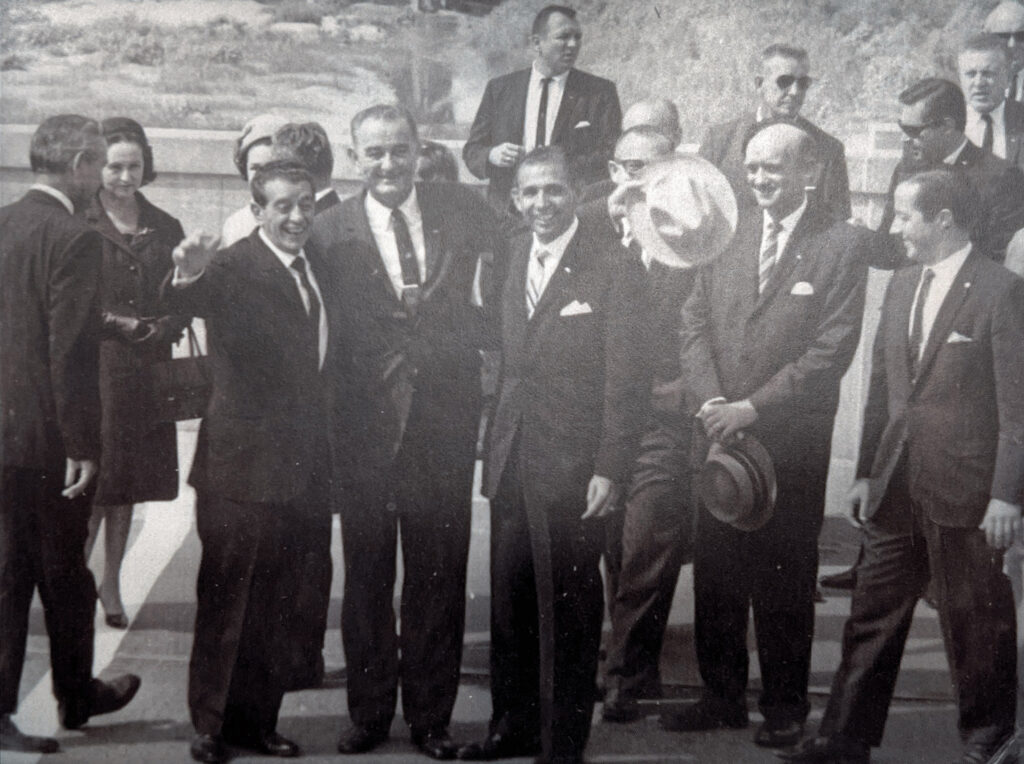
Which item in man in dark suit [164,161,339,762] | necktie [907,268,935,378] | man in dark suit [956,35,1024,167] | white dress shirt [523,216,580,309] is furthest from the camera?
man in dark suit [956,35,1024,167]

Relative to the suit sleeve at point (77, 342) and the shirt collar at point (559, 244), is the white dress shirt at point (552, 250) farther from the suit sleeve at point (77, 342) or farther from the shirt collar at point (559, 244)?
the suit sleeve at point (77, 342)

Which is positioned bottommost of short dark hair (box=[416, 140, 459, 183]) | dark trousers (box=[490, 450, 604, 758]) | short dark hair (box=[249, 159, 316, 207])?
dark trousers (box=[490, 450, 604, 758])

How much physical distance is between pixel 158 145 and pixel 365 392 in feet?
4.11

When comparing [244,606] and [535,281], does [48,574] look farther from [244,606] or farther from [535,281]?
[535,281]

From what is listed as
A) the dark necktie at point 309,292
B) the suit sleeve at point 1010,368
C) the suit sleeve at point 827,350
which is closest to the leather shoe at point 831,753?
the suit sleeve at point 1010,368

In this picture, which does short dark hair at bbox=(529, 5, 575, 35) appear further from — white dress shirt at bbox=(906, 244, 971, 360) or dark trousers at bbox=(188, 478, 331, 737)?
dark trousers at bbox=(188, 478, 331, 737)

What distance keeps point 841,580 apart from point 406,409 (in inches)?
75.2

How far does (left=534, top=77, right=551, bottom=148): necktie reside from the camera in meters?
4.97

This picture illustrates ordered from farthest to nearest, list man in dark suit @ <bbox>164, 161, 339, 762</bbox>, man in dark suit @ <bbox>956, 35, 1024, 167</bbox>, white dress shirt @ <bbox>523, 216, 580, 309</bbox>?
man in dark suit @ <bbox>956, 35, 1024, 167</bbox> < white dress shirt @ <bbox>523, 216, 580, 309</bbox> < man in dark suit @ <bbox>164, 161, 339, 762</bbox>

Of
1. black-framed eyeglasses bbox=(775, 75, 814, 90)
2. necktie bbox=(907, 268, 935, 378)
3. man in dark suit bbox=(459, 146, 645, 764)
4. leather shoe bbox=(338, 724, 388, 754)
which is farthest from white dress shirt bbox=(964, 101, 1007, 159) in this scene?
leather shoe bbox=(338, 724, 388, 754)

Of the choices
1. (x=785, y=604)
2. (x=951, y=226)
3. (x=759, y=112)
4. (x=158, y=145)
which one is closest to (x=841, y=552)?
(x=785, y=604)

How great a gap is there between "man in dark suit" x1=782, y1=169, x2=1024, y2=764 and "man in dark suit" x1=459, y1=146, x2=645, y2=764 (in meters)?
0.97

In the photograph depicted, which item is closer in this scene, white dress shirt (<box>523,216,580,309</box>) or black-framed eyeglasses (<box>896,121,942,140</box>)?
white dress shirt (<box>523,216,580,309</box>)

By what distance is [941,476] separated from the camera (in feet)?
16.4
